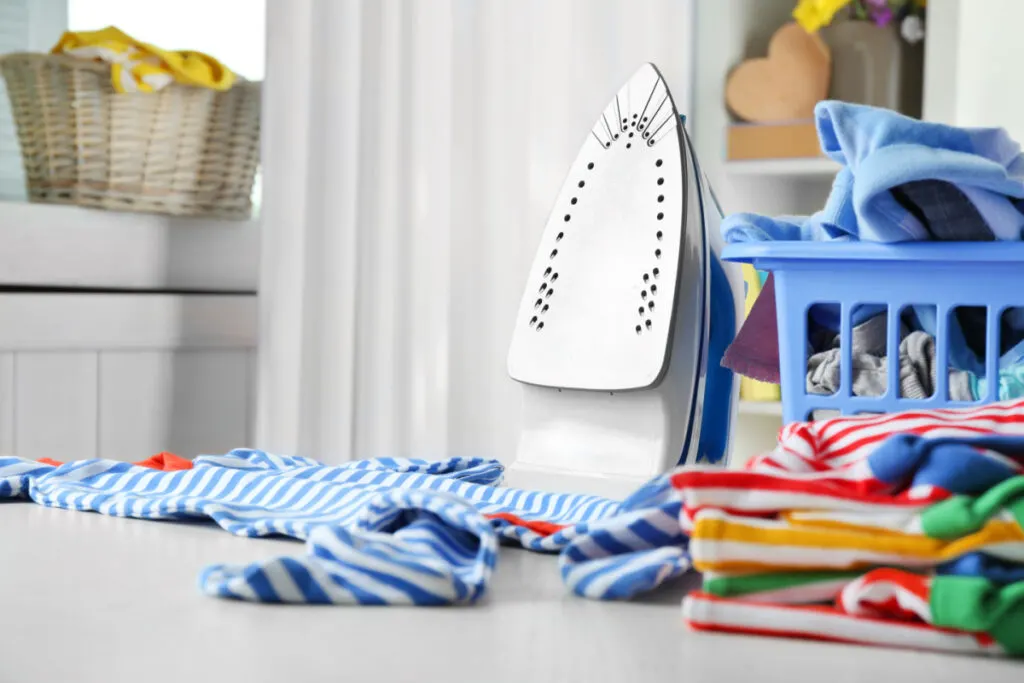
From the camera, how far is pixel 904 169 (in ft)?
1.88

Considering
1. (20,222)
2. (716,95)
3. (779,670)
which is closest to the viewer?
(779,670)

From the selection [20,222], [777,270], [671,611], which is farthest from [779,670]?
[20,222]

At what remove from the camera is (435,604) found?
15.5 inches

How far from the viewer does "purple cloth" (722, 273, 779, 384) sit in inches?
27.7

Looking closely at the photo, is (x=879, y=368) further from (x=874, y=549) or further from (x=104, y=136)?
(x=104, y=136)

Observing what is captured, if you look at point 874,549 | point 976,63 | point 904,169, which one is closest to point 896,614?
point 874,549

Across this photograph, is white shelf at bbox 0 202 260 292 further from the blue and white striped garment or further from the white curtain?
the blue and white striped garment

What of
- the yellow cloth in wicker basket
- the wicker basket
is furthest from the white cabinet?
the yellow cloth in wicker basket

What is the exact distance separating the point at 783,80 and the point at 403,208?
0.59 meters

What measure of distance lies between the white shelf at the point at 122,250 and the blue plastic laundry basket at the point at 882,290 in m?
1.17

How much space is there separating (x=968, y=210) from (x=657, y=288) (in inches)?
7.2

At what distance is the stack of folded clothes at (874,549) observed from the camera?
0.33 metres

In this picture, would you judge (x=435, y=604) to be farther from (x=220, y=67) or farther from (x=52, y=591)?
(x=220, y=67)

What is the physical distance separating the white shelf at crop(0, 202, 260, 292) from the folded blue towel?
1204 millimetres
